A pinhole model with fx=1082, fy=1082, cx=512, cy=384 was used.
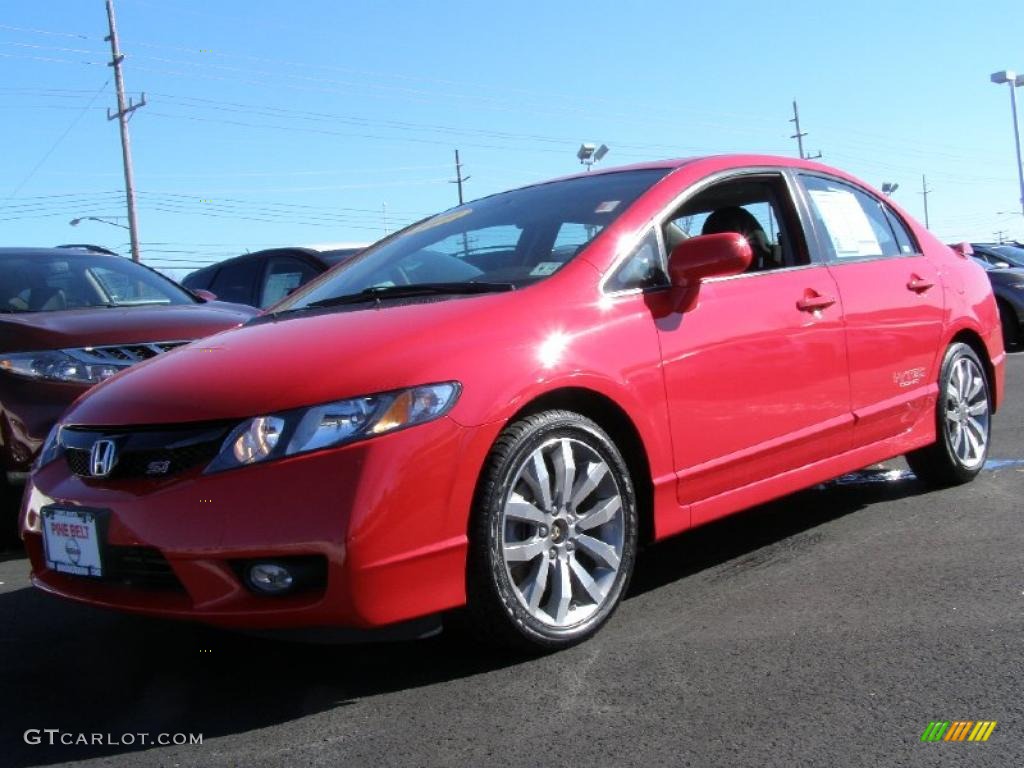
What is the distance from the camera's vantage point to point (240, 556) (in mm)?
2760

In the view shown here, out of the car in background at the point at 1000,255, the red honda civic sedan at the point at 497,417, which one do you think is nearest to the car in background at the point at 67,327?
the red honda civic sedan at the point at 497,417

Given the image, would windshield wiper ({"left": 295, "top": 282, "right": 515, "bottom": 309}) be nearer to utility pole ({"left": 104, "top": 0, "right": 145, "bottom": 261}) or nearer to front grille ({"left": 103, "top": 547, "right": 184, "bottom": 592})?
front grille ({"left": 103, "top": 547, "right": 184, "bottom": 592})

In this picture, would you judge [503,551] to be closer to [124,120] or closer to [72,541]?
[72,541]

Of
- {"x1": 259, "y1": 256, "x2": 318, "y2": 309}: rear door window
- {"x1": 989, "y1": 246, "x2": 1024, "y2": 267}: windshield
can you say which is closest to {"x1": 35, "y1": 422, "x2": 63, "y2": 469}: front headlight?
{"x1": 259, "y1": 256, "x2": 318, "y2": 309}: rear door window

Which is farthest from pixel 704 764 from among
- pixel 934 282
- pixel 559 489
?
pixel 934 282

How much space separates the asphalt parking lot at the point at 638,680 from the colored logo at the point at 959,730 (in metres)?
0.03

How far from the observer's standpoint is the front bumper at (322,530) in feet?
8.97

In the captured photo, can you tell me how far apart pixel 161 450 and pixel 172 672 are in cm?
77

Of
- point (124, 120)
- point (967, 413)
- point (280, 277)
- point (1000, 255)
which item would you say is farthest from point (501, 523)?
point (124, 120)

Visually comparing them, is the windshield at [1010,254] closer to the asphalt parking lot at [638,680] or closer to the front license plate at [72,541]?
the asphalt parking lot at [638,680]

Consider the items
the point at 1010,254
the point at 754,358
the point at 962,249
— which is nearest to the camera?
the point at 754,358

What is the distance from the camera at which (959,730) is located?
254cm

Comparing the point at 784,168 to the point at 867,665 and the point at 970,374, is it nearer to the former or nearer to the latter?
the point at 970,374

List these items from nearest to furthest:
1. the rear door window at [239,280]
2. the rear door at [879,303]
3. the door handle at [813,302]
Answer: the door handle at [813,302] < the rear door at [879,303] < the rear door window at [239,280]
